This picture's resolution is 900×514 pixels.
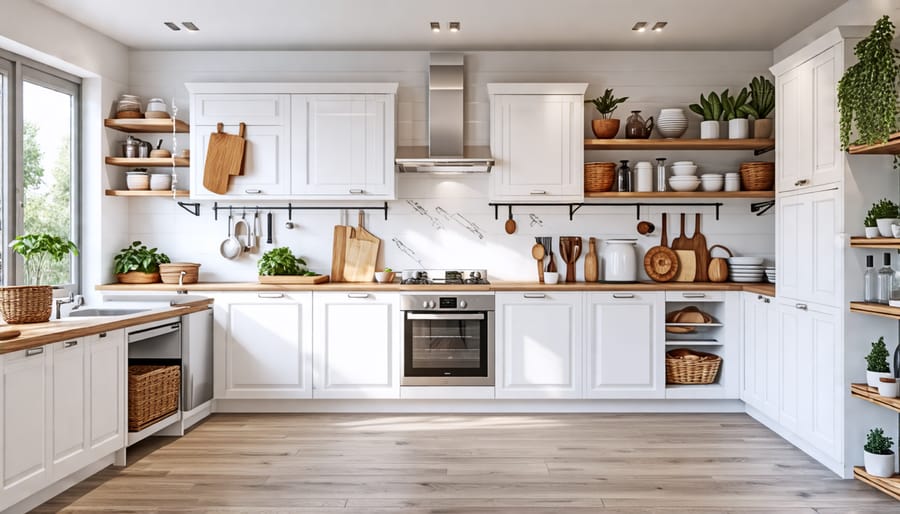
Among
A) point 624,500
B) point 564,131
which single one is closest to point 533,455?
point 624,500

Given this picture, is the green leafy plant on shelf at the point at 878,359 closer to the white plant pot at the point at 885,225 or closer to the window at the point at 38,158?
the white plant pot at the point at 885,225

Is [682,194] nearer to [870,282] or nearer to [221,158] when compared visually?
[870,282]

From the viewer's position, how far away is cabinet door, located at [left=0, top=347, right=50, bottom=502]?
264 centimetres

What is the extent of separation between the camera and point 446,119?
473 cm

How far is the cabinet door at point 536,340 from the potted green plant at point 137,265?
8.33 feet

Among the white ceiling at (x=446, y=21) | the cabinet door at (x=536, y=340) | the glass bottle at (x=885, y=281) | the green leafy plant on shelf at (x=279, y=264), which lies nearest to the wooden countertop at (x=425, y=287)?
the cabinet door at (x=536, y=340)

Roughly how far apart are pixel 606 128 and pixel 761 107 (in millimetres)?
1128

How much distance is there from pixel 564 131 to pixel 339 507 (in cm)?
300

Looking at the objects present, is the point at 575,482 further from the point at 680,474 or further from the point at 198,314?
the point at 198,314

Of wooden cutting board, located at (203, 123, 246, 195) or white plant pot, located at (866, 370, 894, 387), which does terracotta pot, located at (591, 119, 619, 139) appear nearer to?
white plant pot, located at (866, 370, 894, 387)

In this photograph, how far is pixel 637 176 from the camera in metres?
4.79

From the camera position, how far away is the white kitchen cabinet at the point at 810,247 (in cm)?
334

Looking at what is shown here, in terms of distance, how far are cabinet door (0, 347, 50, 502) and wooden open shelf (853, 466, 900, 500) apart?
3.86 metres

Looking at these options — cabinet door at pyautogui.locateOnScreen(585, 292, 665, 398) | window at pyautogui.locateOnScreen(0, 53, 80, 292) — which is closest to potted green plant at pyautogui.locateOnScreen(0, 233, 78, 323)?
window at pyautogui.locateOnScreen(0, 53, 80, 292)
